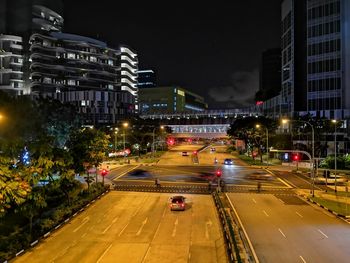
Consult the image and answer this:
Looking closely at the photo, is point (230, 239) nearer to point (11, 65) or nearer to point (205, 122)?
point (205, 122)

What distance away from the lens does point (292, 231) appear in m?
34.6

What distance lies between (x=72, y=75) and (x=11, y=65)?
27358 mm

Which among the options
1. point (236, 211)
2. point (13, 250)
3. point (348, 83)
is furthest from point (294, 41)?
point (13, 250)

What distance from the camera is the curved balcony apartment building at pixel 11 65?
173 metres

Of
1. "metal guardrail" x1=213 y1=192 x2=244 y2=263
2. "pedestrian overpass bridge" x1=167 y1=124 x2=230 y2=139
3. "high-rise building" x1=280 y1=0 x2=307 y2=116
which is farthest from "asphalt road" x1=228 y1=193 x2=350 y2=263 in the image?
"pedestrian overpass bridge" x1=167 y1=124 x2=230 y2=139

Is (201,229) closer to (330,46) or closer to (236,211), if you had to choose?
(236,211)

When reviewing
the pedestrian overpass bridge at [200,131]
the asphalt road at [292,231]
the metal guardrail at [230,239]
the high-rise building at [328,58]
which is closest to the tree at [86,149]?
the metal guardrail at [230,239]

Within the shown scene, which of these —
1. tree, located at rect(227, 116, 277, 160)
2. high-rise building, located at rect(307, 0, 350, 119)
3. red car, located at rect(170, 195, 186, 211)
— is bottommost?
red car, located at rect(170, 195, 186, 211)

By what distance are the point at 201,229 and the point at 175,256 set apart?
7607 mm

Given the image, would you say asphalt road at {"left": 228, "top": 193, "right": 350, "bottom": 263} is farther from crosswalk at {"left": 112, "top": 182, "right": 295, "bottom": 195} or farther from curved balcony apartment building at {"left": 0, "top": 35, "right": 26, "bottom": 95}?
curved balcony apartment building at {"left": 0, "top": 35, "right": 26, "bottom": 95}

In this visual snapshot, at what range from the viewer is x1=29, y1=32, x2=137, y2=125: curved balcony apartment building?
18050 cm

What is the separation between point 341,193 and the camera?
184 ft

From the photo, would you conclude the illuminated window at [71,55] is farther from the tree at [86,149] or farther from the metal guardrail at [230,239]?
the metal guardrail at [230,239]

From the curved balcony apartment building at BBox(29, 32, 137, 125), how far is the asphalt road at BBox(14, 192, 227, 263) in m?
144
